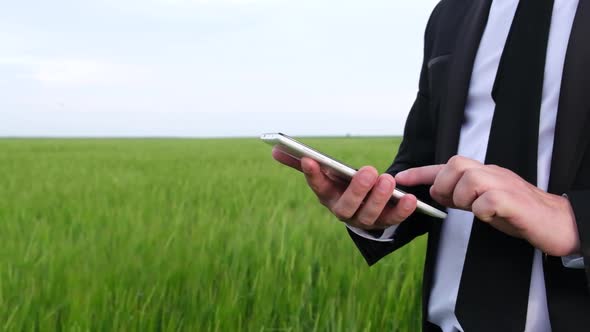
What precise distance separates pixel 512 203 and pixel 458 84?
268 mm

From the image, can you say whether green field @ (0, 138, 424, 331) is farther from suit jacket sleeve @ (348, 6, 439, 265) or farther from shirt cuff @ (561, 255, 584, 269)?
shirt cuff @ (561, 255, 584, 269)

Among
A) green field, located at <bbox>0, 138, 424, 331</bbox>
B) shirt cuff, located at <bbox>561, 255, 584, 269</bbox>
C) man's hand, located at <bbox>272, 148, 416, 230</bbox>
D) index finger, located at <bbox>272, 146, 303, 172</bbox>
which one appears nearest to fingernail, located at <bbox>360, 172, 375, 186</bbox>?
man's hand, located at <bbox>272, 148, 416, 230</bbox>

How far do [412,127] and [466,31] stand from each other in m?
0.20

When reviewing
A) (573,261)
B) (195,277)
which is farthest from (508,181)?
(195,277)

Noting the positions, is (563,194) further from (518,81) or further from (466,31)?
(466,31)

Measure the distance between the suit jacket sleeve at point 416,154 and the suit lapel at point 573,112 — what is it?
23 centimetres

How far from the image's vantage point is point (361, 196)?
0.64 m

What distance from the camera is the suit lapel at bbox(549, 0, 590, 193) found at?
0.59 meters

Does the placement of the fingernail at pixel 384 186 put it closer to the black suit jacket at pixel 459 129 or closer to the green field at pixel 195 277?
the black suit jacket at pixel 459 129

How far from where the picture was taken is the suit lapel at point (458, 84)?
732 mm

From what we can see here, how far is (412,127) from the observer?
36.7 inches

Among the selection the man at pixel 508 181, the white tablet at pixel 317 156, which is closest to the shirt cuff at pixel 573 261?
the man at pixel 508 181

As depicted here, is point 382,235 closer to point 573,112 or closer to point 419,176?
point 419,176

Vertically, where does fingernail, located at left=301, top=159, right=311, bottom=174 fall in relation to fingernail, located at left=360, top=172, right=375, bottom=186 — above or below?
above
